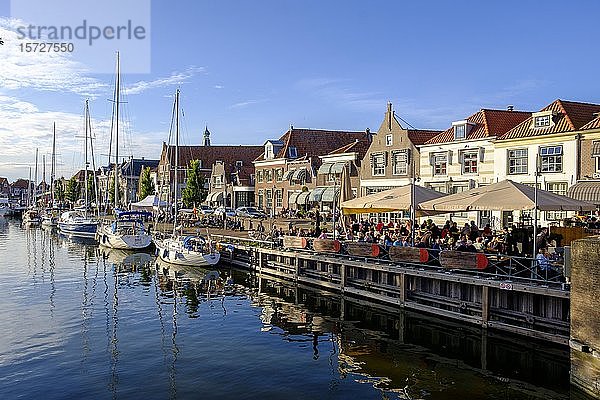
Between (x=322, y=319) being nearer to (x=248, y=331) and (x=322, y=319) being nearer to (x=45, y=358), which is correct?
(x=248, y=331)

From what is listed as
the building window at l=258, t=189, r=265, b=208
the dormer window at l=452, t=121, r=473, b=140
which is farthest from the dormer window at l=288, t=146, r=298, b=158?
the dormer window at l=452, t=121, r=473, b=140

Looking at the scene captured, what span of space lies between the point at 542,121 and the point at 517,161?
3.01 metres

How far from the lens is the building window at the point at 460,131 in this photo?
4331 cm

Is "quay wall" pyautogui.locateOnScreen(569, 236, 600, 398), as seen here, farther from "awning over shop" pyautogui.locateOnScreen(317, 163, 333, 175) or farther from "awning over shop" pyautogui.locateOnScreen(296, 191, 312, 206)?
"awning over shop" pyautogui.locateOnScreen(296, 191, 312, 206)

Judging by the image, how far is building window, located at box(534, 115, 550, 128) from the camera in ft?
122

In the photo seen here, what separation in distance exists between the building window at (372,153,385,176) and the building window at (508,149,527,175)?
533 inches

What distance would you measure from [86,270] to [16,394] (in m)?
24.9

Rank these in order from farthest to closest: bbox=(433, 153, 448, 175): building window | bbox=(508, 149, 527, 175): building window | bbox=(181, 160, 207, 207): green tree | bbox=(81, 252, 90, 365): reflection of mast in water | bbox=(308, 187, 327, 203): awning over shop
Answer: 1. bbox=(181, 160, 207, 207): green tree
2. bbox=(308, 187, 327, 203): awning over shop
3. bbox=(433, 153, 448, 175): building window
4. bbox=(508, 149, 527, 175): building window
5. bbox=(81, 252, 90, 365): reflection of mast in water

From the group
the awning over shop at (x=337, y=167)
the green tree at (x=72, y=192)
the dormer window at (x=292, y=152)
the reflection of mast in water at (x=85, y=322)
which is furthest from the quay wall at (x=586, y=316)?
the green tree at (x=72, y=192)

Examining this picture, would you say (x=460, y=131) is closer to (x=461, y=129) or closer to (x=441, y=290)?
(x=461, y=129)

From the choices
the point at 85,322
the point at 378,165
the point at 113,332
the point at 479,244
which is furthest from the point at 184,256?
the point at 479,244

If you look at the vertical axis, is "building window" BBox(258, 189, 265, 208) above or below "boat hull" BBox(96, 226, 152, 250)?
above

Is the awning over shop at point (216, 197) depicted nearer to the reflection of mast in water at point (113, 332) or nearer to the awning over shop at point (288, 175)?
the awning over shop at point (288, 175)

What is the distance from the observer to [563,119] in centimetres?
3650
